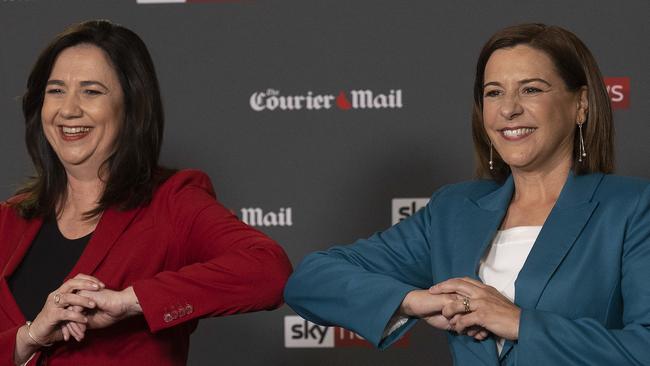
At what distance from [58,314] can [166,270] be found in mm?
294

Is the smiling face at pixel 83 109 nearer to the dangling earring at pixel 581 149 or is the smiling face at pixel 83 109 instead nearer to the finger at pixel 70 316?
the finger at pixel 70 316

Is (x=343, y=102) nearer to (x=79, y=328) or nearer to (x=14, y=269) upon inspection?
(x=14, y=269)

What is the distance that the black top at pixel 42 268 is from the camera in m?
2.55

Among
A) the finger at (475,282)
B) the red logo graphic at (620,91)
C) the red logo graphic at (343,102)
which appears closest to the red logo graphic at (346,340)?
the red logo graphic at (343,102)

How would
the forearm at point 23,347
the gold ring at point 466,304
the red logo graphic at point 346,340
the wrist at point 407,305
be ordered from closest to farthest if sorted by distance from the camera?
the gold ring at point 466,304 < the wrist at point 407,305 < the forearm at point 23,347 < the red logo graphic at point 346,340

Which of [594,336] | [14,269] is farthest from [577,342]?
[14,269]

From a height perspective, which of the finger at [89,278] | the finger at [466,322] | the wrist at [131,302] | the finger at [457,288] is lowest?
the finger at [466,322]

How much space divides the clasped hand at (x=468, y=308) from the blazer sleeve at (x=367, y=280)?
70 millimetres

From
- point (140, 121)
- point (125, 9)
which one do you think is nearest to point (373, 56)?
point (125, 9)

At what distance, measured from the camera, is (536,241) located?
231 cm

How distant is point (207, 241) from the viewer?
2.53 m

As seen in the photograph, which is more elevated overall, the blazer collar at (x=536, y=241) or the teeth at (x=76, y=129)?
the teeth at (x=76, y=129)

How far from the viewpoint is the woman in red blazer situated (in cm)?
241

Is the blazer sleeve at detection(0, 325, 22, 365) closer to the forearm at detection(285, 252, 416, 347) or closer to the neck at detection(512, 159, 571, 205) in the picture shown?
the forearm at detection(285, 252, 416, 347)
